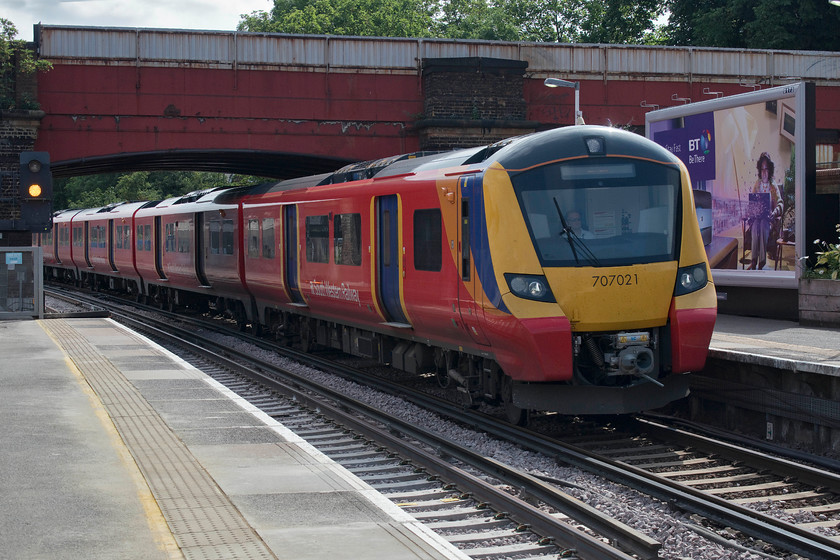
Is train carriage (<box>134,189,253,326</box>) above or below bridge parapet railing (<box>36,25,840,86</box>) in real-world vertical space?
below

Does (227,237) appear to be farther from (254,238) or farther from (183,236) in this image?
(183,236)

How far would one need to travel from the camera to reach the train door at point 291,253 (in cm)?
1736

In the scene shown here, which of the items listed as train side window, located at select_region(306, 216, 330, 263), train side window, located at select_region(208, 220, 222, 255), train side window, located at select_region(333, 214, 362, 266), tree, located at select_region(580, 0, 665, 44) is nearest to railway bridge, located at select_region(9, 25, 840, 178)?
train side window, located at select_region(208, 220, 222, 255)

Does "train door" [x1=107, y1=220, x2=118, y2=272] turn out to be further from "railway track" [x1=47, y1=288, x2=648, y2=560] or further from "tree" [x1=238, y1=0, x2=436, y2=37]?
"tree" [x1=238, y1=0, x2=436, y2=37]

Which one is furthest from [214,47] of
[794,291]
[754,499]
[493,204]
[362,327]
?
[754,499]

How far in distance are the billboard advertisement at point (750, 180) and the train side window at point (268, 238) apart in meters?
7.51

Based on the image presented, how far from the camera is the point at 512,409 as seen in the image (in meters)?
10.9

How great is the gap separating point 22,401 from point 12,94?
1719 cm

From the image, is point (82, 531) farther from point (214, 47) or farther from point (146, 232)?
point (146, 232)

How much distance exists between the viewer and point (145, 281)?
3123cm

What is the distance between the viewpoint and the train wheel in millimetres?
10719

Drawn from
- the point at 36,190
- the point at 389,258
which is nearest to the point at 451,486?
the point at 389,258

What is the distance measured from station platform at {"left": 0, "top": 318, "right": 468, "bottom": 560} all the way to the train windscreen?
123 inches

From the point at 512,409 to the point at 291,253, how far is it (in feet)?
25.2
